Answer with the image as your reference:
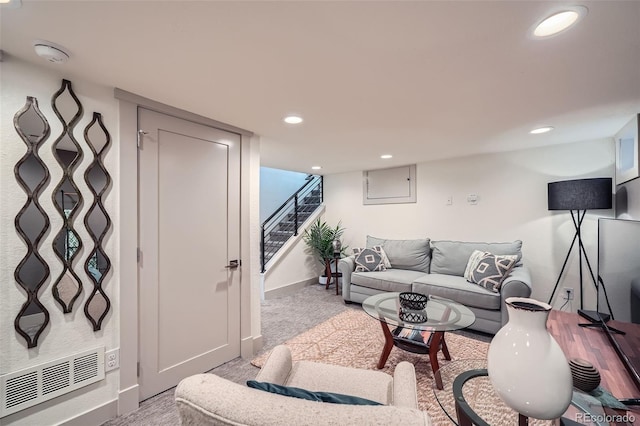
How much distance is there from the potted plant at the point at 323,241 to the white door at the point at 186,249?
2.54 m

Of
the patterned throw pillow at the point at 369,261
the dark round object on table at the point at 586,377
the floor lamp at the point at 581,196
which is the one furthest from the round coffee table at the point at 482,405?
the patterned throw pillow at the point at 369,261

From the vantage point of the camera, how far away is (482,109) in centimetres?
216

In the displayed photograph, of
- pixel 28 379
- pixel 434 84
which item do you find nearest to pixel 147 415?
pixel 28 379

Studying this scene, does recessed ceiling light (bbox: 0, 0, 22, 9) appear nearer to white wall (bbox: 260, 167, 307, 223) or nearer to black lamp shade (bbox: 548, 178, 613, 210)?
black lamp shade (bbox: 548, 178, 613, 210)

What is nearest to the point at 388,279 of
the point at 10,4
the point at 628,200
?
the point at 628,200

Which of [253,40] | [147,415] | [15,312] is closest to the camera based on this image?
[253,40]

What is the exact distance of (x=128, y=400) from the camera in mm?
1821

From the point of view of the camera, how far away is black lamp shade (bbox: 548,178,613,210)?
8.80ft

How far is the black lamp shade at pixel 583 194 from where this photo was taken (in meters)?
2.68

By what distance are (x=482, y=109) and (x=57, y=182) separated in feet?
9.94

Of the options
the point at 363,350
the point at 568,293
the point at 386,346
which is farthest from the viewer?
the point at 568,293

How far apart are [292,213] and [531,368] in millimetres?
5459

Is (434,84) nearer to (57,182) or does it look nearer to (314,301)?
(57,182)

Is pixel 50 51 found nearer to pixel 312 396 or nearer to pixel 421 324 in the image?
pixel 312 396
